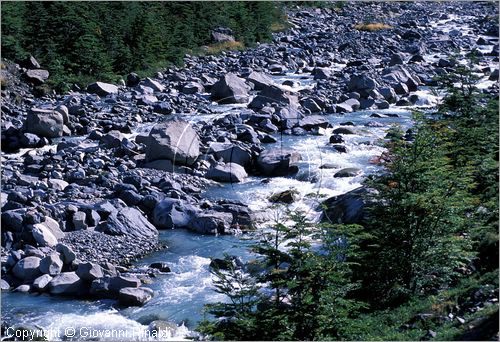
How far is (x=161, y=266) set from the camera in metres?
13.3

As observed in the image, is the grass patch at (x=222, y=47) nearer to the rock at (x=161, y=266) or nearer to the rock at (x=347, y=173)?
the rock at (x=347, y=173)

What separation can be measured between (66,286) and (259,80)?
1789cm

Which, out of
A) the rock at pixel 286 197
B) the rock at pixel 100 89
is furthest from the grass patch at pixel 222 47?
the rock at pixel 286 197

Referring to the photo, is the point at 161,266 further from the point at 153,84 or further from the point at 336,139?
the point at 153,84

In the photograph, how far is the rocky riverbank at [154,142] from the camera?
13.6 m

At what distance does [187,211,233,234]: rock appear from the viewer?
15086 millimetres

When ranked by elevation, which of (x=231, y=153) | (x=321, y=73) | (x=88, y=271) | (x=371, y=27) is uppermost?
(x=371, y=27)

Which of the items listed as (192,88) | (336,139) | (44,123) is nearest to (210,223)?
(336,139)

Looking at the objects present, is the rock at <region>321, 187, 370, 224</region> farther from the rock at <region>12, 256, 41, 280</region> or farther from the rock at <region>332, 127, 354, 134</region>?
the rock at <region>332, 127, 354, 134</region>

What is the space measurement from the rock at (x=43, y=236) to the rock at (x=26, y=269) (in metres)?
0.89

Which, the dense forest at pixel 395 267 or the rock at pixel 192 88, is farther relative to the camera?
the rock at pixel 192 88

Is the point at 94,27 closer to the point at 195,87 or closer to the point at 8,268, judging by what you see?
the point at 195,87

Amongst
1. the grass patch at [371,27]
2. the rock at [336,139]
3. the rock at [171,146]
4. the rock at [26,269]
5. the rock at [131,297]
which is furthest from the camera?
the grass patch at [371,27]

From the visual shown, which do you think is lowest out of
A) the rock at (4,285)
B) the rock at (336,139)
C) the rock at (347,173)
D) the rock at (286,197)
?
the rock at (4,285)
